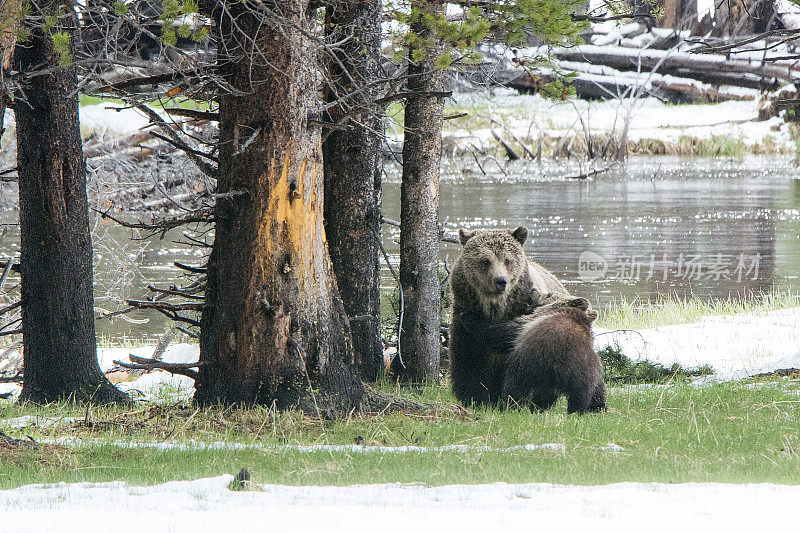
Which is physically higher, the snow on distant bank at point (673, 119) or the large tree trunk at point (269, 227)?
the snow on distant bank at point (673, 119)

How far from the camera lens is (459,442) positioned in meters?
6.40

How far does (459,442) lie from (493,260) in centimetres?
230

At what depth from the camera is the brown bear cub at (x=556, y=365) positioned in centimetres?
765

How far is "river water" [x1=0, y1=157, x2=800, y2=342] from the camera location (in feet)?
68.1

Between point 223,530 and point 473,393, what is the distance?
490 centimetres

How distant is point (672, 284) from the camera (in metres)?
22.0

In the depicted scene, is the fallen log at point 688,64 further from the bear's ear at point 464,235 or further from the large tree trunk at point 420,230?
the bear's ear at point 464,235

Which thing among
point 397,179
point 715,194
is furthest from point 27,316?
point 397,179

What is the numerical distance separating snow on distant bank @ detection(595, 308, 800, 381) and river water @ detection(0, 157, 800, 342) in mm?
5140

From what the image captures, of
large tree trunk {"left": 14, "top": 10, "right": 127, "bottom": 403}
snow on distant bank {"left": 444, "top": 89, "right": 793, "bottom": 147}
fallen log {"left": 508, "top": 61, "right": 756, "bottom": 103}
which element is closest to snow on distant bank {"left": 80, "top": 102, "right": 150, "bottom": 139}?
large tree trunk {"left": 14, "top": 10, "right": 127, "bottom": 403}
